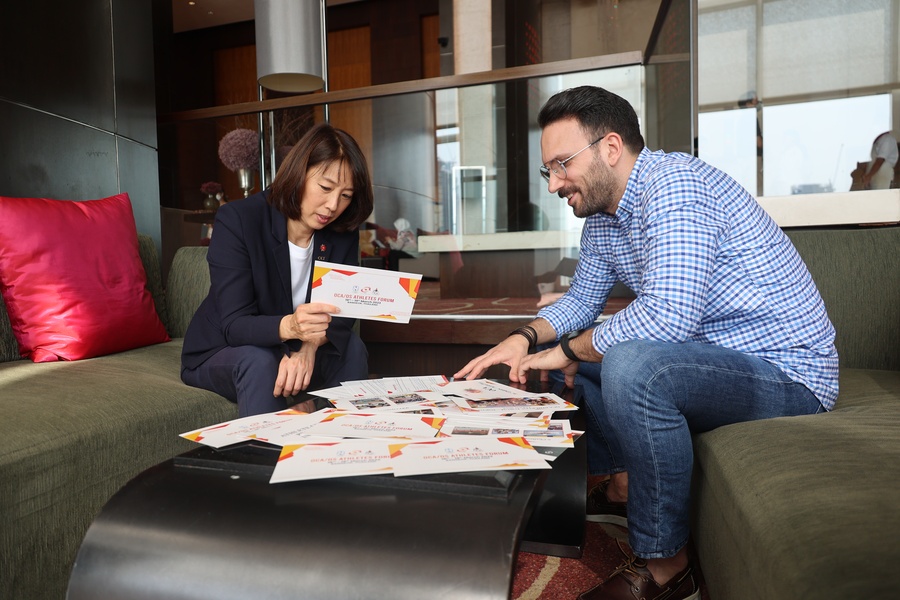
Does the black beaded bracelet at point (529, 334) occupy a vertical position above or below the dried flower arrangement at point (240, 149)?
below

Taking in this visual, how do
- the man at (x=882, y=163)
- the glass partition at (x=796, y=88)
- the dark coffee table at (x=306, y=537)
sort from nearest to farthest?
1. the dark coffee table at (x=306, y=537)
2. the man at (x=882, y=163)
3. the glass partition at (x=796, y=88)

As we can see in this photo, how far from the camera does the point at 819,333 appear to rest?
1226mm

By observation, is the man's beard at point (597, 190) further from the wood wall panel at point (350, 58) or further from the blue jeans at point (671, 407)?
the wood wall panel at point (350, 58)

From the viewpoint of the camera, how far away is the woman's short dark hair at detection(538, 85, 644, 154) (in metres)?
1.41

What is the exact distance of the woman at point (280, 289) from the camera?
4.91 ft

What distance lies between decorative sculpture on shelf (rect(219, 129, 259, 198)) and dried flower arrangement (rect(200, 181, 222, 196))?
138 mm

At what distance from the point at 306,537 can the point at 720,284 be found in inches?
37.3

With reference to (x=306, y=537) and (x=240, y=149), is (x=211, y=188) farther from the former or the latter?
(x=306, y=537)

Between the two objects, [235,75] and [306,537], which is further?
[235,75]

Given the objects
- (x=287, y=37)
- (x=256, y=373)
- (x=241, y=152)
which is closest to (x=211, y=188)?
(x=241, y=152)

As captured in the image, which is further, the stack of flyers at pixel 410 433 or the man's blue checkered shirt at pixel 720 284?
the man's blue checkered shirt at pixel 720 284

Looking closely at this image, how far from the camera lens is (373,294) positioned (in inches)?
56.4

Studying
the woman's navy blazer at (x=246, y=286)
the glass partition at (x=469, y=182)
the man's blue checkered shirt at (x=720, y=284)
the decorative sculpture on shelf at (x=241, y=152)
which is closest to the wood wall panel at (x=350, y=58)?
the decorative sculpture on shelf at (x=241, y=152)

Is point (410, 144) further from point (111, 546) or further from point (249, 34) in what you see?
point (249, 34)
